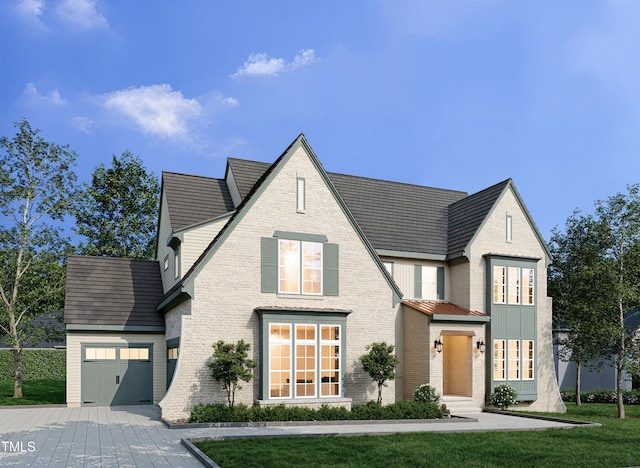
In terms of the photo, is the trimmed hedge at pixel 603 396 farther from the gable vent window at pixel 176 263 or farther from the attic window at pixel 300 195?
the gable vent window at pixel 176 263

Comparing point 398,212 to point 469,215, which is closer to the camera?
point 469,215

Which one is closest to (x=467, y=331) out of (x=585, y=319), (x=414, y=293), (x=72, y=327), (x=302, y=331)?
(x=414, y=293)

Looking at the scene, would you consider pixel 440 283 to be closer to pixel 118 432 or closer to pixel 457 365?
pixel 457 365

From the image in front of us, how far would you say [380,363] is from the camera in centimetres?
2142

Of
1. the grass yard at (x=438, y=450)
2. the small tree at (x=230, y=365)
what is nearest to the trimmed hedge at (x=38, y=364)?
the small tree at (x=230, y=365)

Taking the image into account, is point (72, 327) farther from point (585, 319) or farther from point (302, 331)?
point (585, 319)

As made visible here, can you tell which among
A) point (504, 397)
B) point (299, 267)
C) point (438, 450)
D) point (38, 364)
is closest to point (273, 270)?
point (299, 267)

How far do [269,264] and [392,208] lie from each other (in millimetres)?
8910

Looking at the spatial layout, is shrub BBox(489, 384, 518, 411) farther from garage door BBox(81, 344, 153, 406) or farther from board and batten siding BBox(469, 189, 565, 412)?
garage door BBox(81, 344, 153, 406)

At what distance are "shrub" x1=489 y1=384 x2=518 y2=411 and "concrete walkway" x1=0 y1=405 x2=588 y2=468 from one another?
1239 millimetres

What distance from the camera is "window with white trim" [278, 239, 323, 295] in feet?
70.6

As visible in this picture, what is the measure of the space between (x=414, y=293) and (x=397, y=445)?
11.8m

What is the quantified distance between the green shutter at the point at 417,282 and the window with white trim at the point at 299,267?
5875 millimetres

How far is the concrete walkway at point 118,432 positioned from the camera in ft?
Answer: 41.3
